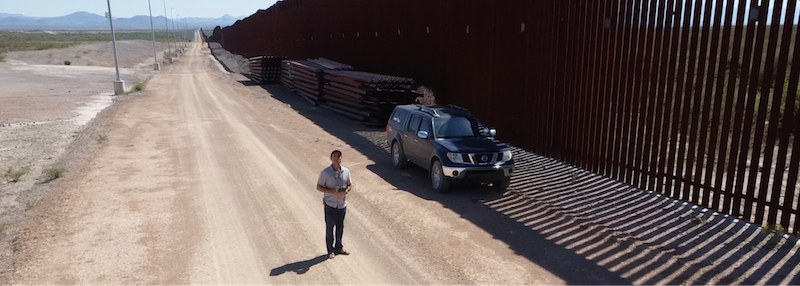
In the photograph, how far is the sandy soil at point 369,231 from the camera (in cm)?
701

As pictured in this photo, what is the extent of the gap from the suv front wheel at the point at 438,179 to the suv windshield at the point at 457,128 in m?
0.81

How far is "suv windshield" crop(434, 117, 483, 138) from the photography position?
38.0ft

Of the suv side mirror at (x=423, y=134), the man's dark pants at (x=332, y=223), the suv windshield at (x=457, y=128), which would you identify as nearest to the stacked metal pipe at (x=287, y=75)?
the suv windshield at (x=457, y=128)

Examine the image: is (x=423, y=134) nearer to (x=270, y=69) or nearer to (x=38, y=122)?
(x=38, y=122)

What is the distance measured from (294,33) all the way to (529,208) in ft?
120

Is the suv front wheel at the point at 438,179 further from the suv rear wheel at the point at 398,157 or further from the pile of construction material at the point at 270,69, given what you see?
the pile of construction material at the point at 270,69

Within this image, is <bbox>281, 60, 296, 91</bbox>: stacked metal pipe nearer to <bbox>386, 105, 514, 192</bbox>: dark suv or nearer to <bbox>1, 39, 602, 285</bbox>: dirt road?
<bbox>1, 39, 602, 285</bbox>: dirt road

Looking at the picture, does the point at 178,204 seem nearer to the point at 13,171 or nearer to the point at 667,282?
the point at 13,171

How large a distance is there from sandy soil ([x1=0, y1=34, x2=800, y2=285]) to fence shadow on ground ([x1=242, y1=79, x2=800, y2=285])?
29 mm

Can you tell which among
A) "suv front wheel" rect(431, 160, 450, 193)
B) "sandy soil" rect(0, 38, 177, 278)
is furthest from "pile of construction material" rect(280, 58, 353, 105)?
"suv front wheel" rect(431, 160, 450, 193)

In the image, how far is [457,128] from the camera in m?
11.7

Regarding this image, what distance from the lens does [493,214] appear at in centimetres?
955

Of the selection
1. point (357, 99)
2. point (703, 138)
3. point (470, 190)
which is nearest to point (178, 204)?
point (470, 190)

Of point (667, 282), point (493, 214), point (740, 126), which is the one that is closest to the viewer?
point (667, 282)
